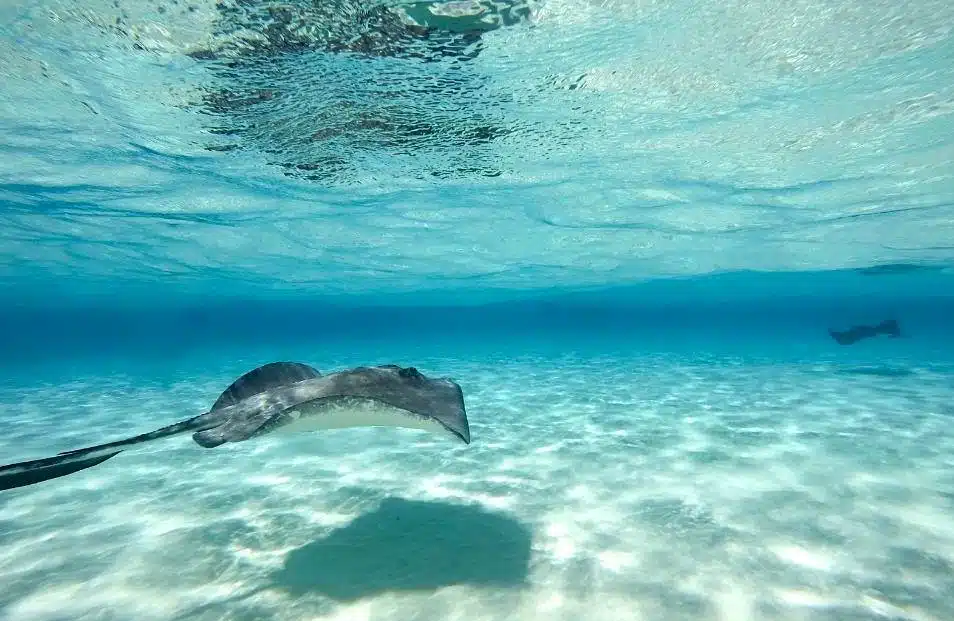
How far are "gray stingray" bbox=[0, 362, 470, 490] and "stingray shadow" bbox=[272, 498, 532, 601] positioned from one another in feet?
4.71

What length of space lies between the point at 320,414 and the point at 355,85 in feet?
23.8

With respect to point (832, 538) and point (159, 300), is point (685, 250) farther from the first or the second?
point (159, 300)

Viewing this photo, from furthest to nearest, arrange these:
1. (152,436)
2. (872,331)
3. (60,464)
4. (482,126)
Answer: (872,331)
(482,126)
(152,436)
(60,464)

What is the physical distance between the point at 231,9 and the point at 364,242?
15454 millimetres

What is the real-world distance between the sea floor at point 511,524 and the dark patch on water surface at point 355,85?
6484 mm

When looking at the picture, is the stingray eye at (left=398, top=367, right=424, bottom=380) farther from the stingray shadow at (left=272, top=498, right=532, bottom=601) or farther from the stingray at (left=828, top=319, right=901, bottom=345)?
the stingray at (left=828, top=319, right=901, bottom=345)

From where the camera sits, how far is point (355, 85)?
9047mm

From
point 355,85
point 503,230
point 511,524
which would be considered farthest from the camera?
point 503,230

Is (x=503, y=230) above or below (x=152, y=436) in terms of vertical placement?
above

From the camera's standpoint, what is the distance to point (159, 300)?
1842 inches

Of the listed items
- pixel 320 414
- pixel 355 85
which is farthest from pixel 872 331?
pixel 320 414

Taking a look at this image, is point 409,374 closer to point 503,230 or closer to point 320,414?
point 320,414

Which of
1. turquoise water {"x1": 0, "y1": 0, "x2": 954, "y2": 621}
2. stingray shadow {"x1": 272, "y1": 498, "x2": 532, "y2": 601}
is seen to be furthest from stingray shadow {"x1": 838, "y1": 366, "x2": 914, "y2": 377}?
stingray shadow {"x1": 272, "y1": 498, "x2": 532, "y2": 601}

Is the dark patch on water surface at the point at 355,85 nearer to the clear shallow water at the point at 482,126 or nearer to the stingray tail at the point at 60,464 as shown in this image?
the clear shallow water at the point at 482,126
